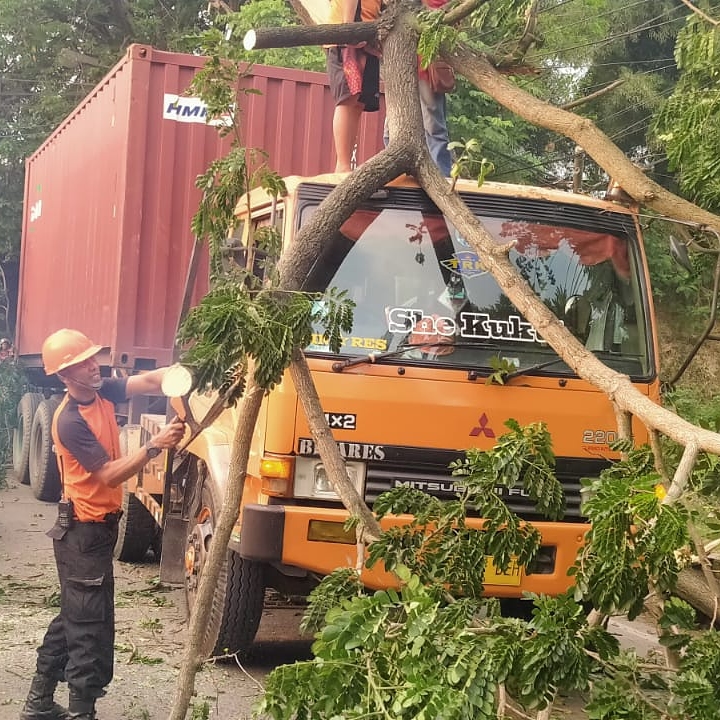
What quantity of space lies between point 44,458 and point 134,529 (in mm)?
3504

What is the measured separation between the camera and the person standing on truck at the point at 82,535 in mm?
4422

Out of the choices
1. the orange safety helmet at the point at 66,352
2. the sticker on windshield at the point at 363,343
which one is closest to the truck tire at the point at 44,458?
the orange safety helmet at the point at 66,352

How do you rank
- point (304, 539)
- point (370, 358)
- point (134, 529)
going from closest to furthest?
point (304, 539) < point (370, 358) < point (134, 529)

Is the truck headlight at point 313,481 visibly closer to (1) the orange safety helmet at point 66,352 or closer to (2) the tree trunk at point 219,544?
(2) the tree trunk at point 219,544

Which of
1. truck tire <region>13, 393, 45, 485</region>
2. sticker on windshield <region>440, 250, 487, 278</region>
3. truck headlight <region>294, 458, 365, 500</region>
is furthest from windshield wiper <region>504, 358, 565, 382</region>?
truck tire <region>13, 393, 45, 485</region>

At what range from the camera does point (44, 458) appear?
36.9 feet

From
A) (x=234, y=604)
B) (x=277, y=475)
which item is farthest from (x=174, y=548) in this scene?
(x=277, y=475)

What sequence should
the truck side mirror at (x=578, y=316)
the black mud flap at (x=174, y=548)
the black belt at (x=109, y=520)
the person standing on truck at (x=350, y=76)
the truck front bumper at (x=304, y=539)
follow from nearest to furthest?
the black belt at (x=109, y=520) → the truck front bumper at (x=304, y=539) → the truck side mirror at (x=578, y=316) → the person standing on truck at (x=350, y=76) → the black mud flap at (x=174, y=548)

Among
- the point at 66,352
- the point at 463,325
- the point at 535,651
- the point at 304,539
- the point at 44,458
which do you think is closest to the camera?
the point at 535,651

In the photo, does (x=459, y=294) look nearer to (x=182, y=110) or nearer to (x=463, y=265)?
(x=463, y=265)

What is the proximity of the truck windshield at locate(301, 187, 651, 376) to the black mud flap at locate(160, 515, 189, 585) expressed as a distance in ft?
5.83

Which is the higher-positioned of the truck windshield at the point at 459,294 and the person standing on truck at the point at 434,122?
the person standing on truck at the point at 434,122

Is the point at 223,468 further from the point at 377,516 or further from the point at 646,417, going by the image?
the point at 646,417

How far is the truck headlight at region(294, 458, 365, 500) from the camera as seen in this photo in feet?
16.2
